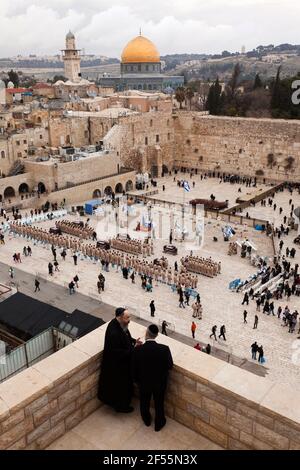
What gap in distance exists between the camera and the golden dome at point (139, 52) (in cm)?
4916

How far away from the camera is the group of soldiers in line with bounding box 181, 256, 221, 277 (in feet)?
50.4

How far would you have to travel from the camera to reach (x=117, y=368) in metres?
3.30

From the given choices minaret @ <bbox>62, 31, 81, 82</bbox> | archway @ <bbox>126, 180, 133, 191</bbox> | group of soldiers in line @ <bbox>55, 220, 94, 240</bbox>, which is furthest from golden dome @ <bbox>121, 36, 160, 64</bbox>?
group of soldiers in line @ <bbox>55, 220, 94, 240</bbox>

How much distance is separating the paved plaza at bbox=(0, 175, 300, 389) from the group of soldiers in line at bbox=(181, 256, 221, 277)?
24 centimetres

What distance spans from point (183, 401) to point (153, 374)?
320mm

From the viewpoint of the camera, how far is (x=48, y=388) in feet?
9.87

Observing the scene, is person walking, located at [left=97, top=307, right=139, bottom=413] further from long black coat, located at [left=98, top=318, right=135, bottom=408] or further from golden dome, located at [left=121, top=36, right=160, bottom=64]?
golden dome, located at [left=121, top=36, right=160, bottom=64]

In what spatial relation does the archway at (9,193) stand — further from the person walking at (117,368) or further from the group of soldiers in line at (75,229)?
the person walking at (117,368)

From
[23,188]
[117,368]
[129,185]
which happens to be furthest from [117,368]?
[129,185]

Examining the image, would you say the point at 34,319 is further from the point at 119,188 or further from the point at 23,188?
the point at 119,188

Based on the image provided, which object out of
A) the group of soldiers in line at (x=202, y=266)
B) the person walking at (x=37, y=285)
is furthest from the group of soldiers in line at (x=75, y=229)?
the person walking at (x=37, y=285)
